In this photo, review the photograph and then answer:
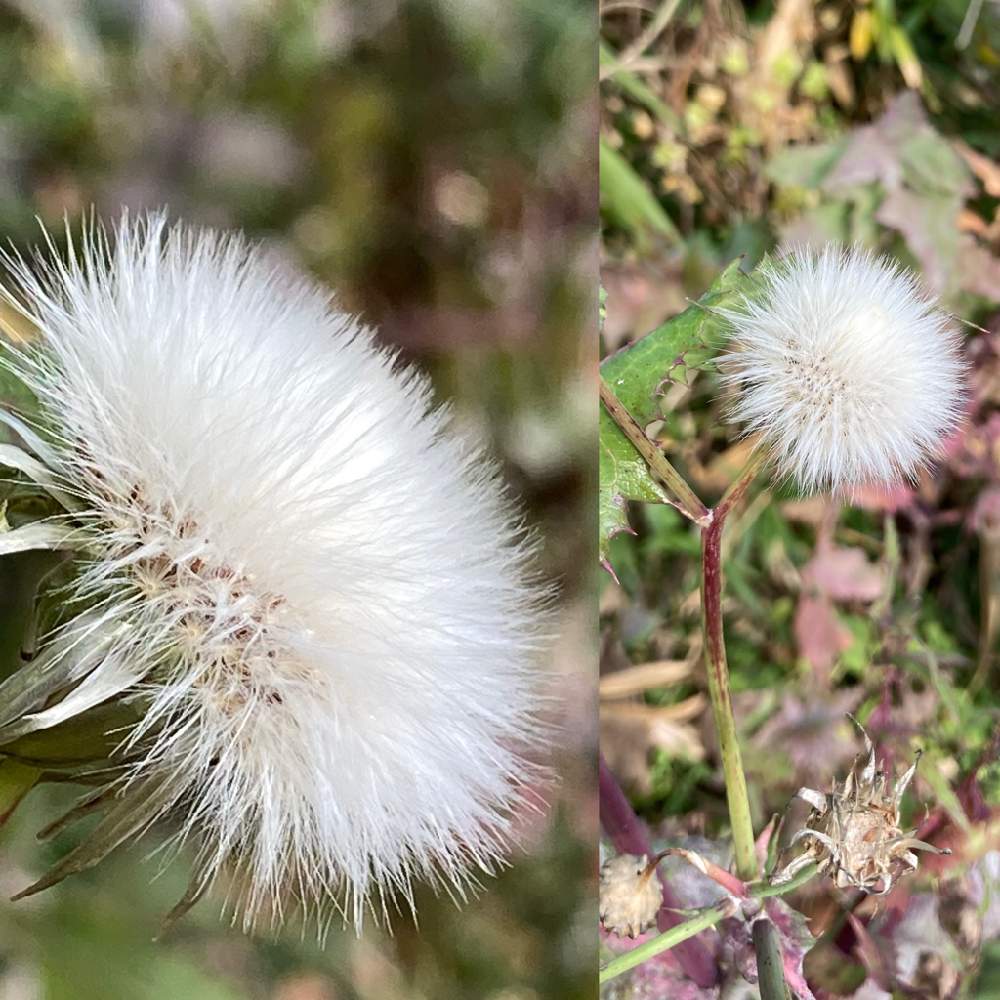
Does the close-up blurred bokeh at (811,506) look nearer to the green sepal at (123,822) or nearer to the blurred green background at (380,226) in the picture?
the blurred green background at (380,226)

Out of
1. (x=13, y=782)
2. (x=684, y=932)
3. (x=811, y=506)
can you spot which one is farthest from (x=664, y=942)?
(x=13, y=782)

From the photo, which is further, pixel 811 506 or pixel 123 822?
pixel 811 506

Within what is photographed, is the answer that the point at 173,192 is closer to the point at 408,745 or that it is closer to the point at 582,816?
the point at 408,745

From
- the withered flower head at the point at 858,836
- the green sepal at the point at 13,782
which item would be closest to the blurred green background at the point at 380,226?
the green sepal at the point at 13,782

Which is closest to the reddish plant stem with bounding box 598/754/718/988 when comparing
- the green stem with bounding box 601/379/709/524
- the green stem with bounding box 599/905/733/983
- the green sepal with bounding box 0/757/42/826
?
the green stem with bounding box 599/905/733/983

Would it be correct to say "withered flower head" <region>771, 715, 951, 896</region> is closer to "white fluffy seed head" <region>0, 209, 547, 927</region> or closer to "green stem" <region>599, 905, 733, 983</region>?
"green stem" <region>599, 905, 733, 983</region>

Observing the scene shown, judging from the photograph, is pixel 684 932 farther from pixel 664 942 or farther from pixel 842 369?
pixel 842 369
